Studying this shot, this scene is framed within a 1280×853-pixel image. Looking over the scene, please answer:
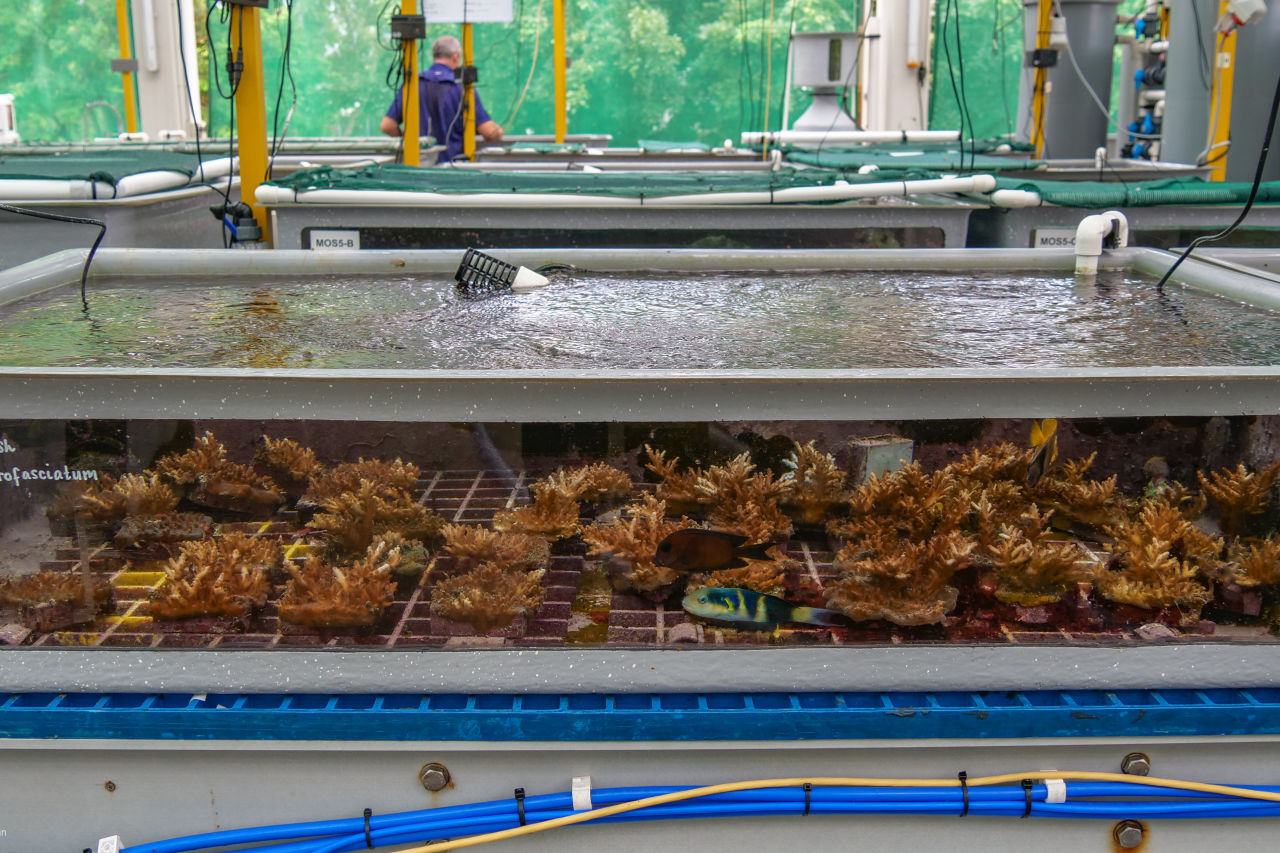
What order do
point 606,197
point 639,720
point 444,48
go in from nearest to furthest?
point 639,720
point 606,197
point 444,48

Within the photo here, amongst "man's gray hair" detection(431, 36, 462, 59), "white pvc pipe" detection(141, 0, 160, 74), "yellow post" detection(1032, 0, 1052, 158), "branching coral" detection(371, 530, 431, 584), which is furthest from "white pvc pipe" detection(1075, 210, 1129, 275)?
"white pvc pipe" detection(141, 0, 160, 74)

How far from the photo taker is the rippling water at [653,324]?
1.61 meters

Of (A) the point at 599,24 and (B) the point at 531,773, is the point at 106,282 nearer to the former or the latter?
(B) the point at 531,773

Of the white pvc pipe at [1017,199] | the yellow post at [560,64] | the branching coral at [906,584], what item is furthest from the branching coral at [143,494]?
the yellow post at [560,64]

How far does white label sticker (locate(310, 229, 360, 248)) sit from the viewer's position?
3.42 m

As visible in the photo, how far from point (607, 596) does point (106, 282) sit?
152 cm

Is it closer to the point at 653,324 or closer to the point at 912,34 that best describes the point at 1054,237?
the point at 653,324

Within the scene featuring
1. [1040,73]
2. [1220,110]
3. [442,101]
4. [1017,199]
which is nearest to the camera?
[1017,199]

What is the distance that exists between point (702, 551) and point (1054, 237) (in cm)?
246

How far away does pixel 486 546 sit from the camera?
149 centimetres

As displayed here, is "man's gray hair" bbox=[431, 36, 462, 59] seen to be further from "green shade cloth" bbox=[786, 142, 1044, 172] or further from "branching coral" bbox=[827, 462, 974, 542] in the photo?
"branching coral" bbox=[827, 462, 974, 542]

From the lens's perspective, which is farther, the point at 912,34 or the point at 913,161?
the point at 912,34

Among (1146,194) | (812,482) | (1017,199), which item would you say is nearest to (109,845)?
(812,482)

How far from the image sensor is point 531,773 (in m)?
1.45
